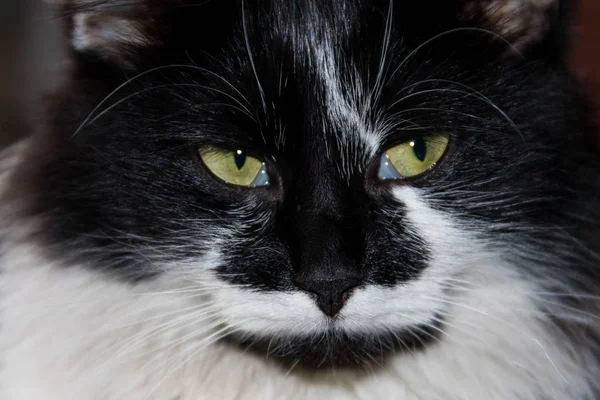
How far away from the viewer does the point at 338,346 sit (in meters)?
1.03

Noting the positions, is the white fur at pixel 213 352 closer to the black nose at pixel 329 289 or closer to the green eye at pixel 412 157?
the green eye at pixel 412 157

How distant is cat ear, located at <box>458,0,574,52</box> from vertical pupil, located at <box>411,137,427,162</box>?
0.22 metres

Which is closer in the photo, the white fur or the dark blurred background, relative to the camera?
the white fur

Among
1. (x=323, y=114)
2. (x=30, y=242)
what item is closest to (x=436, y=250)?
(x=323, y=114)

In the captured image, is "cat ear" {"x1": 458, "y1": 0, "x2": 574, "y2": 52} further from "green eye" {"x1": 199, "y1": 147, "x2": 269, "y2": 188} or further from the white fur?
"green eye" {"x1": 199, "y1": 147, "x2": 269, "y2": 188}

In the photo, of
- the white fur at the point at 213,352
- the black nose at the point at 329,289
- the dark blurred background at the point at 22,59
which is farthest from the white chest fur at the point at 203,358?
the dark blurred background at the point at 22,59

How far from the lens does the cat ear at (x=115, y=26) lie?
1.08 metres

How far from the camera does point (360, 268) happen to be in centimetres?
95

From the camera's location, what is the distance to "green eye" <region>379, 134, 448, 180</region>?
1062 millimetres

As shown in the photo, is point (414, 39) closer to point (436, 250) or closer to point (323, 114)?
point (323, 114)

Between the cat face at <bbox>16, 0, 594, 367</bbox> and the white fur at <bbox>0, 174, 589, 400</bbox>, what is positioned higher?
the cat face at <bbox>16, 0, 594, 367</bbox>

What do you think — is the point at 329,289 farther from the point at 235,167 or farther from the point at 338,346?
the point at 235,167

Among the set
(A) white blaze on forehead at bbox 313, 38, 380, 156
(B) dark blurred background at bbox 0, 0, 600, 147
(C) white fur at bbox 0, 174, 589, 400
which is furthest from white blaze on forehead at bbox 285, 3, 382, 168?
(B) dark blurred background at bbox 0, 0, 600, 147

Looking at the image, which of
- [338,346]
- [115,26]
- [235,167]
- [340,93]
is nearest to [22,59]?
[115,26]
